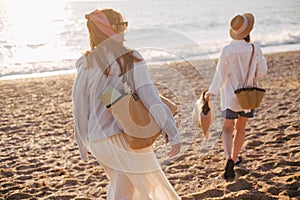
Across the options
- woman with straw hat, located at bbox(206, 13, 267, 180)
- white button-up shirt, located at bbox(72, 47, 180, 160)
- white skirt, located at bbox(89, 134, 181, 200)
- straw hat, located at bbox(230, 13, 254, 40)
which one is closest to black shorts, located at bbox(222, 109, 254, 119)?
woman with straw hat, located at bbox(206, 13, 267, 180)

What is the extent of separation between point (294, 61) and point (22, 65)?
10052mm

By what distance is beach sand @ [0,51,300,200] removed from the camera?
4.66 metres

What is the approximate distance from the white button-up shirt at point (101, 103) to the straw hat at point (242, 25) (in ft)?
6.48

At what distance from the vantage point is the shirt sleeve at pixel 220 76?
471 centimetres

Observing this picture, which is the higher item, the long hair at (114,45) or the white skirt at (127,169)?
the long hair at (114,45)

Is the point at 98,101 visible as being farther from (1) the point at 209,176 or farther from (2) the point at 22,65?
(2) the point at 22,65

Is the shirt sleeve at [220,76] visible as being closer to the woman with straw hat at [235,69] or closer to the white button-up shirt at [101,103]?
the woman with straw hat at [235,69]

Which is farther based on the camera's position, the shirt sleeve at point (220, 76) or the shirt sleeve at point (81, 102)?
the shirt sleeve at point (220, 76)

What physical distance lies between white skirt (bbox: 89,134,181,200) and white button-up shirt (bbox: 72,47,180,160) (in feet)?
0.24

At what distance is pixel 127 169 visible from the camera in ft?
9.93

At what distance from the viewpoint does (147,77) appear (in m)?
2.87

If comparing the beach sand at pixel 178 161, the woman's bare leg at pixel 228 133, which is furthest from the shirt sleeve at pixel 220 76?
the beach sand at pixel 178 161

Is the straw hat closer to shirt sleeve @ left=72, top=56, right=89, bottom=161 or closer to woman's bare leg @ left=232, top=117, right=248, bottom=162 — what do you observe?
woman's bare leg @ left=232, top=117, right=248, bottom=162

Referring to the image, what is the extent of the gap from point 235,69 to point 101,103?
83.6 inches
